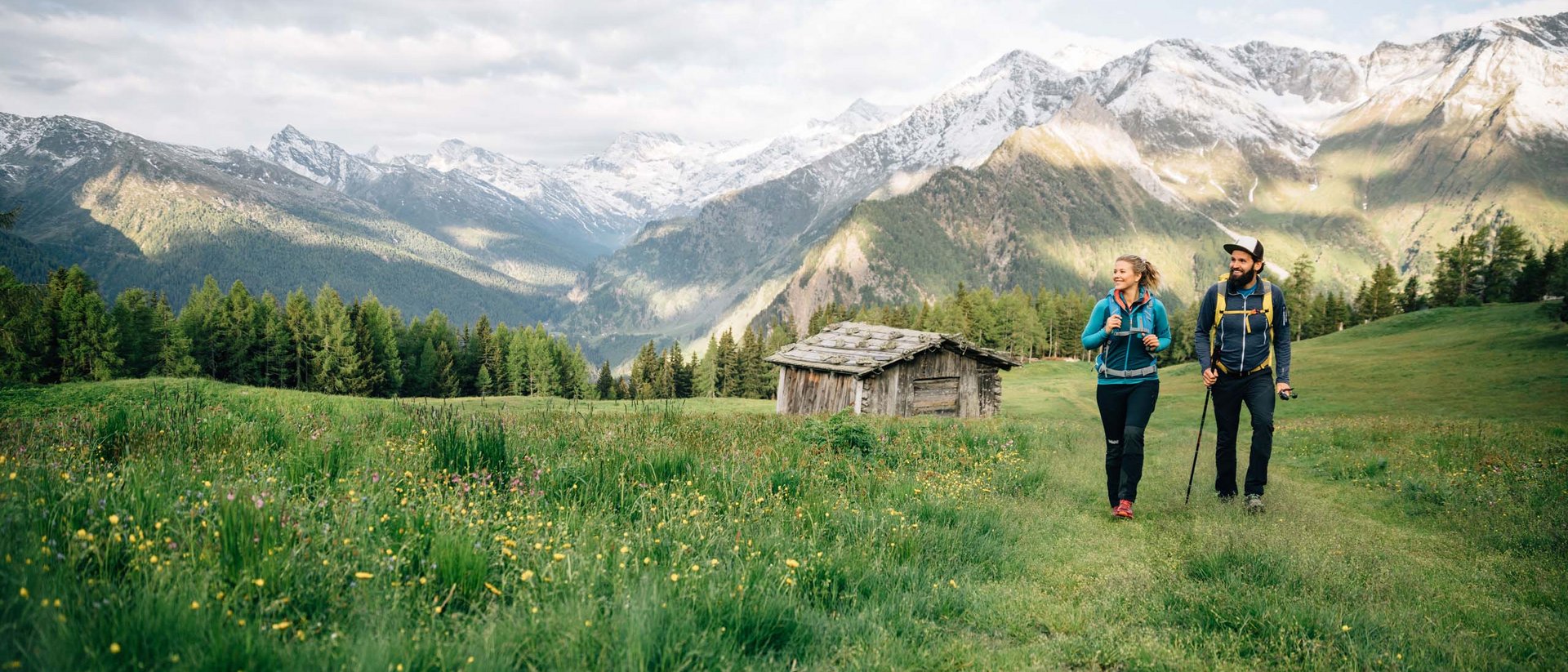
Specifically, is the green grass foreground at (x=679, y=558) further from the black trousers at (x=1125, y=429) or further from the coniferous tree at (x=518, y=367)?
the coniferous tree at (x=518, y=367)

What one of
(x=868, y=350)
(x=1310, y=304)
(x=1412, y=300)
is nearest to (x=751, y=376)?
(x=868, y=350)

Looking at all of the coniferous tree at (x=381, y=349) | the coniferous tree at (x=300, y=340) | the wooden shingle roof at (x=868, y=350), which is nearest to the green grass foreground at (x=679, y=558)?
the wooden shingle roof at (x=868, y=350)

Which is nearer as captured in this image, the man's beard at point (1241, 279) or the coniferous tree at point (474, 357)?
the man's beard at point (1241, 279)

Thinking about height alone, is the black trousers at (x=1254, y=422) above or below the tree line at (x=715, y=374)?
above

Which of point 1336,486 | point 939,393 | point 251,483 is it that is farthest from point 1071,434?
point 939,393

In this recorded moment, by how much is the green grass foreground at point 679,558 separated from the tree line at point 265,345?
55.9 m

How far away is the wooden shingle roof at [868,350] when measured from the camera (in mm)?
32219

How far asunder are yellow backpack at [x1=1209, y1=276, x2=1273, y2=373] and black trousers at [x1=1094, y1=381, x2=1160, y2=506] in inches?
43.7

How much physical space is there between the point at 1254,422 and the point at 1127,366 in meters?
1.82

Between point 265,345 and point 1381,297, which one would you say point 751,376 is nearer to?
point 265,345

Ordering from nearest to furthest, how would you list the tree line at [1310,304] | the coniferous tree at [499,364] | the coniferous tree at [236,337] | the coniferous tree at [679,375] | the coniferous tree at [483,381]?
the coniferous tree at [236,337]
the tree line at [1310,304]
the coniferous tree at [483,381]
the coniferous tree at [499,364]
the coniferous tree at [679,375]

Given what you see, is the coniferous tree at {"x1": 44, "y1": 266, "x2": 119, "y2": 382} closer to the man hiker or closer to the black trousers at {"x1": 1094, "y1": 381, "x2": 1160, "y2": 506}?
the black trousers at {"x1": 1094, "y1": 381, "x2": 1160, "y2": 506}

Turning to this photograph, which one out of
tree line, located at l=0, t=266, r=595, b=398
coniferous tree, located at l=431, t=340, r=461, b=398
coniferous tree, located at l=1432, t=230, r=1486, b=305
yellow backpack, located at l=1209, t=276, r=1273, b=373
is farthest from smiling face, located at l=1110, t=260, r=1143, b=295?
coniferous tree, located at l=1432, t=230, r=1486, b=305

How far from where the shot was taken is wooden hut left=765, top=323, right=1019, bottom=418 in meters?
32.2
